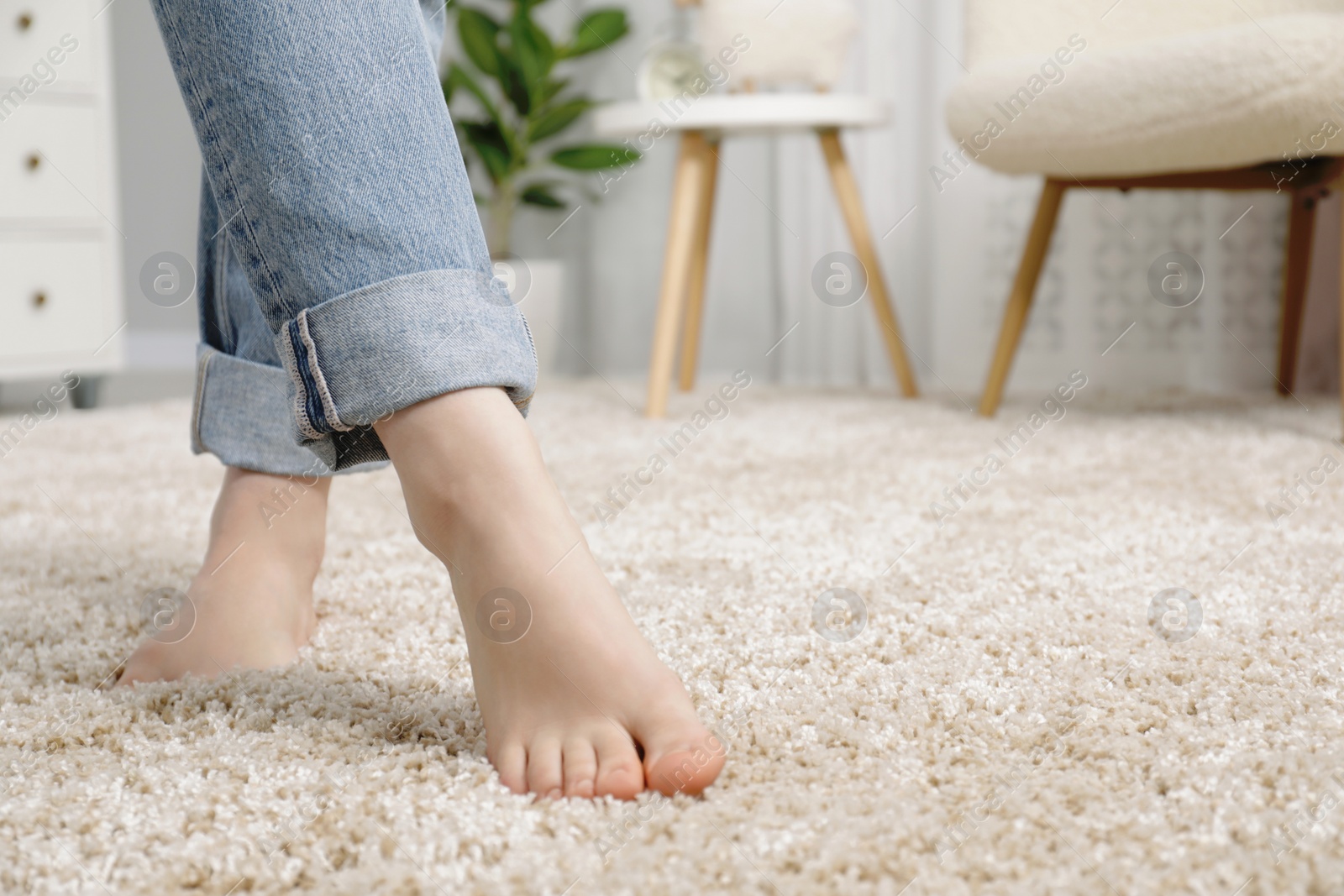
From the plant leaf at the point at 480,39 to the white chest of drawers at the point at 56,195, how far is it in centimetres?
71

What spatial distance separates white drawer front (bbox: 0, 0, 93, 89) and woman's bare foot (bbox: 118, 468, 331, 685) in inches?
54.0

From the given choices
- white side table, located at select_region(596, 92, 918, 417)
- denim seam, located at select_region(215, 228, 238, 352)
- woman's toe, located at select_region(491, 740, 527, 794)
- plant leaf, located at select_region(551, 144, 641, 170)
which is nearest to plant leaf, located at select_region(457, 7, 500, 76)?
plant leaf, located at select_region(551, 144, 641, 170)

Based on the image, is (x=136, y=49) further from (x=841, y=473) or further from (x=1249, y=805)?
(x=1249, y=805)

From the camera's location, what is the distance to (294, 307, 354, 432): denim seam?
1.31ft

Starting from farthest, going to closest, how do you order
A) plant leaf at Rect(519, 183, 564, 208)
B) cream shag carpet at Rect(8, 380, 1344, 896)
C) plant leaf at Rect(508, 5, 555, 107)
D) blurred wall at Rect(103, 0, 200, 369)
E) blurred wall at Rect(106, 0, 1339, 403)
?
blurred wall at Rect(103, 0, 200, 369), plant leaf at Rect(519, 183, 564, 208), plant leaf at Rect(508, 5, 555, 107), blurred wall at Rect(106, 0, 1339, 403), cream shag carpet at Rect(8, 380, 1344, 896)

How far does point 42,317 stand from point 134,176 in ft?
3.86

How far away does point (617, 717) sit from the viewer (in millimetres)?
Result: 411

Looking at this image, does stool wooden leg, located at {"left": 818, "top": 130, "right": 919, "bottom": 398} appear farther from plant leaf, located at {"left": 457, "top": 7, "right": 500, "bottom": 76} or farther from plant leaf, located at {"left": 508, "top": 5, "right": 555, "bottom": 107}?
plant leaf, located at {"left": 457, "top": 7, "right": 500, "bottom": 76}

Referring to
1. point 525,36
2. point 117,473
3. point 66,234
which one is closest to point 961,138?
point 117,473

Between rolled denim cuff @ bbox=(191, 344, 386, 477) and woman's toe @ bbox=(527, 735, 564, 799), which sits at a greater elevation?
rolled denim cuff @ bbox=(191, 344, 386, 477)

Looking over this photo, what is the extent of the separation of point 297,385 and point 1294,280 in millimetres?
1593

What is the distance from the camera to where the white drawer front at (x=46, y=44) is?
5.24 ft

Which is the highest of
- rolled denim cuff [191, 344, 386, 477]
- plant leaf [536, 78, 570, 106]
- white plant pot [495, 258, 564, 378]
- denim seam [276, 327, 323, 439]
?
plant leaf [536, 78, 570, 106]

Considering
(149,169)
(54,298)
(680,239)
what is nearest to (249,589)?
(680,239)
